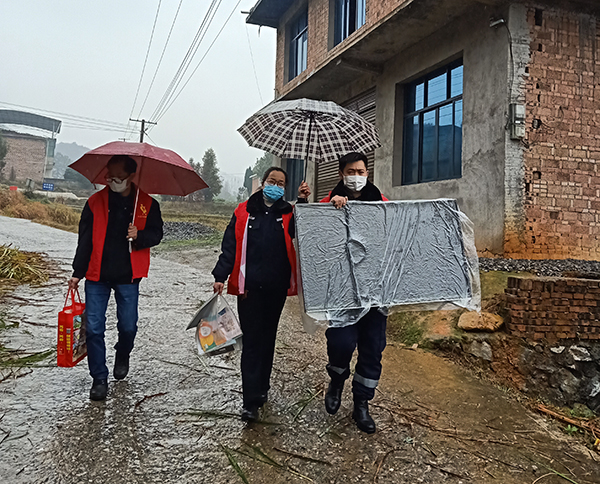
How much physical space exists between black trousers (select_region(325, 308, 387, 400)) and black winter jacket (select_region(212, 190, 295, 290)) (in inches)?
19.5

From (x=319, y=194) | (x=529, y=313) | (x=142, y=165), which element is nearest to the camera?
(x=142, y=165)

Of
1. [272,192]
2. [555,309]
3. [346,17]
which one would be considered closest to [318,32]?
[346,17]

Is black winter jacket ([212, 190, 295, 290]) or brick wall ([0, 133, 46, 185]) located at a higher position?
brick wall ([0, 133, 46, 185])

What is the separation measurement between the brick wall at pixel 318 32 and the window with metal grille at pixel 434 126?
173 cm

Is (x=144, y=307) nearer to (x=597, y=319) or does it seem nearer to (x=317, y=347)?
(x=317, y=347)

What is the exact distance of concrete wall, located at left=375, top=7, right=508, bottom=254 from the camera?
707 cm

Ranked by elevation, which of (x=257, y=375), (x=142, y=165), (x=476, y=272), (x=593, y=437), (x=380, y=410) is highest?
(x=142, y=165)

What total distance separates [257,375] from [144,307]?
383 centimetres

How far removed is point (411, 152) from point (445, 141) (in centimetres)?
114

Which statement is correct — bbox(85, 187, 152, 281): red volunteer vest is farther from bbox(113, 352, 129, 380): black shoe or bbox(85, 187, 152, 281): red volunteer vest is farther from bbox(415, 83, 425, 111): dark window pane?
bbox(415, 83, 425, 111): dark window pane

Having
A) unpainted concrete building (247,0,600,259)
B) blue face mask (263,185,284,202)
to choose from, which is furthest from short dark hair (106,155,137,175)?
unpainted concrete building (247,0,600,259)

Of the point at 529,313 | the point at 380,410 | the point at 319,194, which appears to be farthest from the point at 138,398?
the point at 319,194

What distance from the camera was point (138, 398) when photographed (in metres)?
3.05

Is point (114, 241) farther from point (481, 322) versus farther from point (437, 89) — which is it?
point (437, 89)
